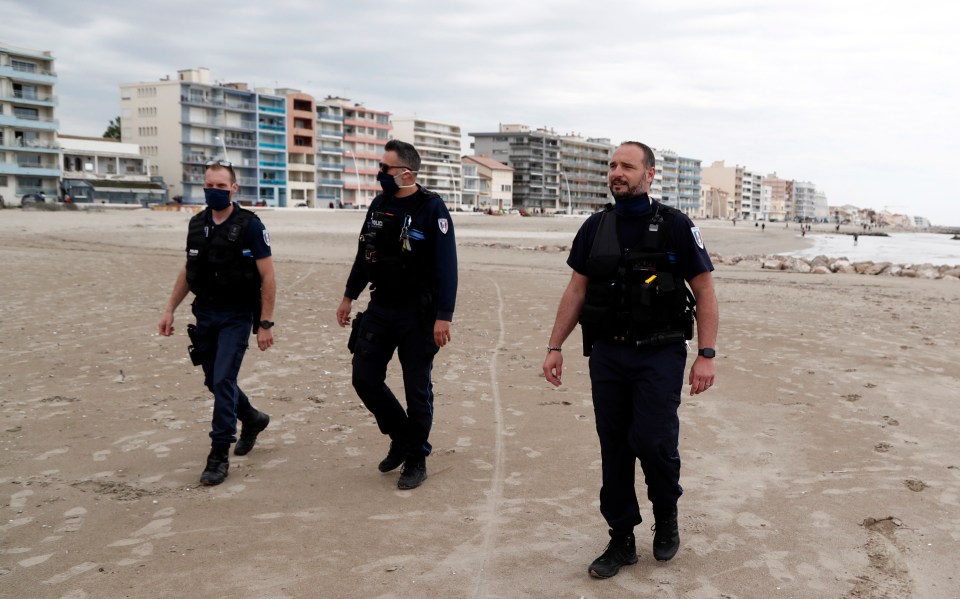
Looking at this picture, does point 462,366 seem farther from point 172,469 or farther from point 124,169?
point 124,169

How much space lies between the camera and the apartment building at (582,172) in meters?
154

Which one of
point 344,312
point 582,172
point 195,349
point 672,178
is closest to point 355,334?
point 344,312

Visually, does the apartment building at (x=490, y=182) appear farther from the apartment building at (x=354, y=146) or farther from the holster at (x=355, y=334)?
the holster at (x=355, y=334)

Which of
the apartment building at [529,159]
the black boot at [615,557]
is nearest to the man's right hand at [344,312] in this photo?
the black boot at [615,557]

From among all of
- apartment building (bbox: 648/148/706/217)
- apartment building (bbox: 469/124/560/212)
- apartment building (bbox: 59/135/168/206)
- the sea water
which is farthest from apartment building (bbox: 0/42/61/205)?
apartment building (bbox: 648/148/706/217)

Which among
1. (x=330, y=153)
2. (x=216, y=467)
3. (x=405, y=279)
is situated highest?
(x=330, y=153)

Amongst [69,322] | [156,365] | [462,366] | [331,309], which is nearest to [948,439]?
[462,366]

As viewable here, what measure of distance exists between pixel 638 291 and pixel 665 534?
48.8 inches

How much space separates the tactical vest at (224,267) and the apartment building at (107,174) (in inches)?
2870

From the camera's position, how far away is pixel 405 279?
4.77 m

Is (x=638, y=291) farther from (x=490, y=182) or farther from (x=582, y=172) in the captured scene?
(x=582, y=172)

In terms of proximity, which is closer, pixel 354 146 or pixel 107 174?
pixel 107 174

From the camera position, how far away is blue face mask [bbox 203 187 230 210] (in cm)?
505

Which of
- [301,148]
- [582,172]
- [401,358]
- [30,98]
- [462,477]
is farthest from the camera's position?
[582,172]
